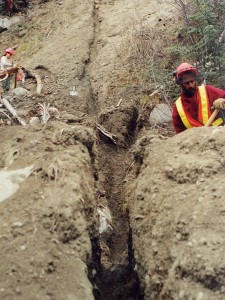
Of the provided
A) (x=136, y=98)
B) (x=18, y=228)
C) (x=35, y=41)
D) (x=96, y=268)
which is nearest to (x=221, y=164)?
(x=96, y=268)

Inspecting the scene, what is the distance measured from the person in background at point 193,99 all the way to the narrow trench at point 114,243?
132 cm

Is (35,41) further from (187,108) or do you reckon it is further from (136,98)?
(187,108)

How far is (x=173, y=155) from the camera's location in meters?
4.34

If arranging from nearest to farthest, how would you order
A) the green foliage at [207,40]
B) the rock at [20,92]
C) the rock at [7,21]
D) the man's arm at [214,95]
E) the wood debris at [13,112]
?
the man's arm at [214,95]
the green foliage at [207,40]
the wood debris at [13,112]
the rock at [20,92]
the rock at [7,21]

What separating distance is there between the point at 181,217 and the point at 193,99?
6.83 feet

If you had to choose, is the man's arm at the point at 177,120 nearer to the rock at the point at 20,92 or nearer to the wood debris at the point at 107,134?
the wood debris at the point at 107,134

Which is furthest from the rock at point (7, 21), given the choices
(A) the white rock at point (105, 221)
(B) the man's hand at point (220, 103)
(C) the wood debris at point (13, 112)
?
(B) the man's hand at point (220, 103)

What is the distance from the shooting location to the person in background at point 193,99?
518 cm

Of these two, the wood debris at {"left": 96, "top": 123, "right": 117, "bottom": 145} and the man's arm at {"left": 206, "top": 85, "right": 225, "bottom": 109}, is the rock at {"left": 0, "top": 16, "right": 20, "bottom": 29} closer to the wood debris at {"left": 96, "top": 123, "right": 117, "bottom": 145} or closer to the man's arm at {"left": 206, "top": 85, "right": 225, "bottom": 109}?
the wood debris at {"left": 96, "top": 123, "right": 117, "bottom": 145}

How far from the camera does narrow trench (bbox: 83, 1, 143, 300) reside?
409 centimetres

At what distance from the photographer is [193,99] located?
5309 millimetres

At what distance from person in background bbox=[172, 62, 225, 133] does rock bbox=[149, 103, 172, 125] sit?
1865 millimetres

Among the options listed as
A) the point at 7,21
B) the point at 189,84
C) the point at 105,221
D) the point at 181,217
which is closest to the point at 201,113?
the point at 189,84

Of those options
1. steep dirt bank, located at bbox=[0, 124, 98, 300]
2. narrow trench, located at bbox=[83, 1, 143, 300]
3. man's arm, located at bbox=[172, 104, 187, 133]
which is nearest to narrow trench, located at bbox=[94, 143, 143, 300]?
narrow trench, located at bbox=[83, 1, 143, 300]
